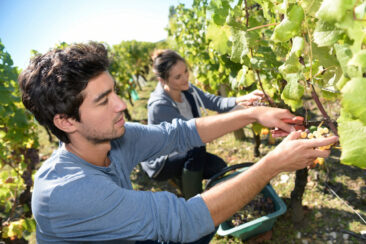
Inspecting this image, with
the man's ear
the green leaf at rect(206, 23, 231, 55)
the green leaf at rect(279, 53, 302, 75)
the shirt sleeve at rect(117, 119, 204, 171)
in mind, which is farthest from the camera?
the shirt sleeve at rect(117, 119, 204, 171)

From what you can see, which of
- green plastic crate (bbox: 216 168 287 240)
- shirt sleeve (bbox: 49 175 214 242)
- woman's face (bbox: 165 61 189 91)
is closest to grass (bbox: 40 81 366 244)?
green plastic crate (bbox: 216 168 287 240)

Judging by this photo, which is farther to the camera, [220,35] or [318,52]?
[220,35]

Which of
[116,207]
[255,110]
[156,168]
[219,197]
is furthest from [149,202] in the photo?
[156,168]

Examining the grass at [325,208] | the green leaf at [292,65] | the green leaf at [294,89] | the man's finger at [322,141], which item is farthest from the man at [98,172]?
Answer: the grass at [325,208]

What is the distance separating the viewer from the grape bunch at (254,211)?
279 cm

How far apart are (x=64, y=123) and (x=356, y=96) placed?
151 cm

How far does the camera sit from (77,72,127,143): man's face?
148cm

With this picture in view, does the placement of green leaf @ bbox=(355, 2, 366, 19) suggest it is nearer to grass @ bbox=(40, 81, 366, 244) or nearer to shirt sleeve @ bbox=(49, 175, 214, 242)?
shirt sleeve @ bbox=(49, 175, 214, 242)

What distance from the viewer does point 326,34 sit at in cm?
84

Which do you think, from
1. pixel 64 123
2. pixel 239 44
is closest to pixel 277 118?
pixel 239 44

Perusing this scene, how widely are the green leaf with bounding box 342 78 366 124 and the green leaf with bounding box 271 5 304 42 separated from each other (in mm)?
388

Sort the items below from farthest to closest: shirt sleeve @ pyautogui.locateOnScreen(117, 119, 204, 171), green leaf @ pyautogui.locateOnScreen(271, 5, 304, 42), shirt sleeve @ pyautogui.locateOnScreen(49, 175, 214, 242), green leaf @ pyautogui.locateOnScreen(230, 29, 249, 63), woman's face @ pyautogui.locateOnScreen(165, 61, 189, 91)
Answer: woman's face @ pyautogui.locateOnScreen(165, 61, 189, 91) < shirt sleeve @ pyautogui.locateOnScreen(117, 119, 204, 171) < green leaf @ pyautogui.locateOnScreen(230, 29, 249, 63) < shirt sleeve @ pyautogui.locateOnScreen(49, 175, 214, 242) < green leaf @ pyautogui.locateOnScreen(271, 5, 304, 42)

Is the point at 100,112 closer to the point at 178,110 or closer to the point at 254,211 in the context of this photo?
the point at 178,110

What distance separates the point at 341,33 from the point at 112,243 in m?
1.55
